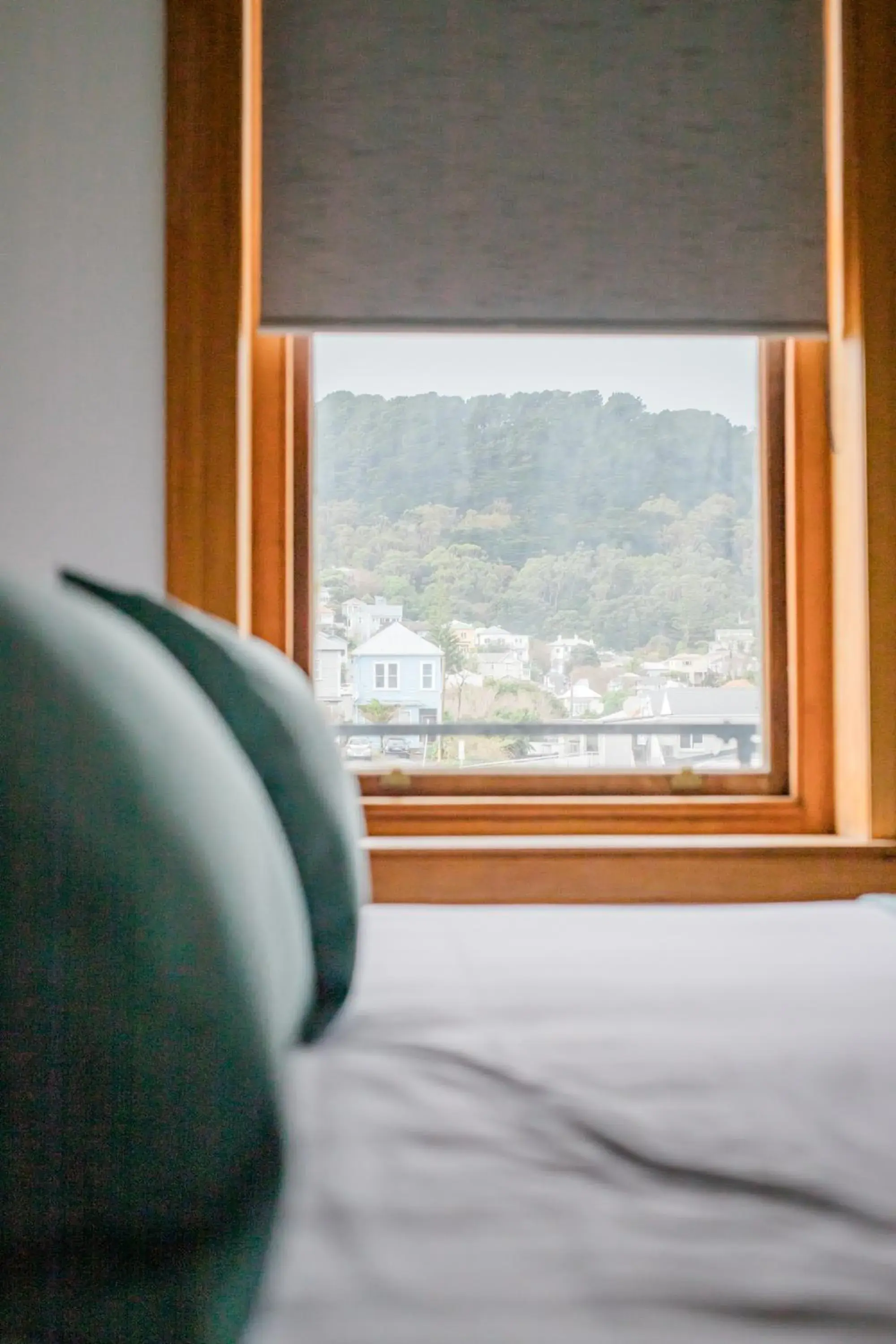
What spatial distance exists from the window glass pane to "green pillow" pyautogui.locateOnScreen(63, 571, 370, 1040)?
130cm

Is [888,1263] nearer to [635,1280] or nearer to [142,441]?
[635,1280]

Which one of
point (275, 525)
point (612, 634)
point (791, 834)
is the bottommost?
point (791, 834)

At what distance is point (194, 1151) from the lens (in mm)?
426

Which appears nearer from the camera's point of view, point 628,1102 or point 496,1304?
point 496,1304

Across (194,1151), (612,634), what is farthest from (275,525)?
(194,1151)

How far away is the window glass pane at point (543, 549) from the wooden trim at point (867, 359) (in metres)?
0.21

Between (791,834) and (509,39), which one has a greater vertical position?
(509,39)

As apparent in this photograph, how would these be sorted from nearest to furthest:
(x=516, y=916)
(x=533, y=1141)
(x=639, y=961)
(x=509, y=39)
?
1. (x=533, y=1141)
2. (x=639, y=961)
3. (x=516, y=916)
4. (x=509, y=39)

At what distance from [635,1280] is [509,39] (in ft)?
7.33

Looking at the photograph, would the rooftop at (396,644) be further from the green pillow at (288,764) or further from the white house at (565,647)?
the green pillow at (288,764)

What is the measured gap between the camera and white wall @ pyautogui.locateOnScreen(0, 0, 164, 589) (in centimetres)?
133

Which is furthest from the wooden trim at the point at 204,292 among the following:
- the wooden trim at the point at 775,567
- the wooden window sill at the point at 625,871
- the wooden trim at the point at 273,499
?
the wooden trim at the point at 775,567

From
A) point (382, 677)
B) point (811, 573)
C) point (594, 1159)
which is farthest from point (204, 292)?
point (594, 1159)

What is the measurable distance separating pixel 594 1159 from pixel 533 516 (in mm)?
1755
